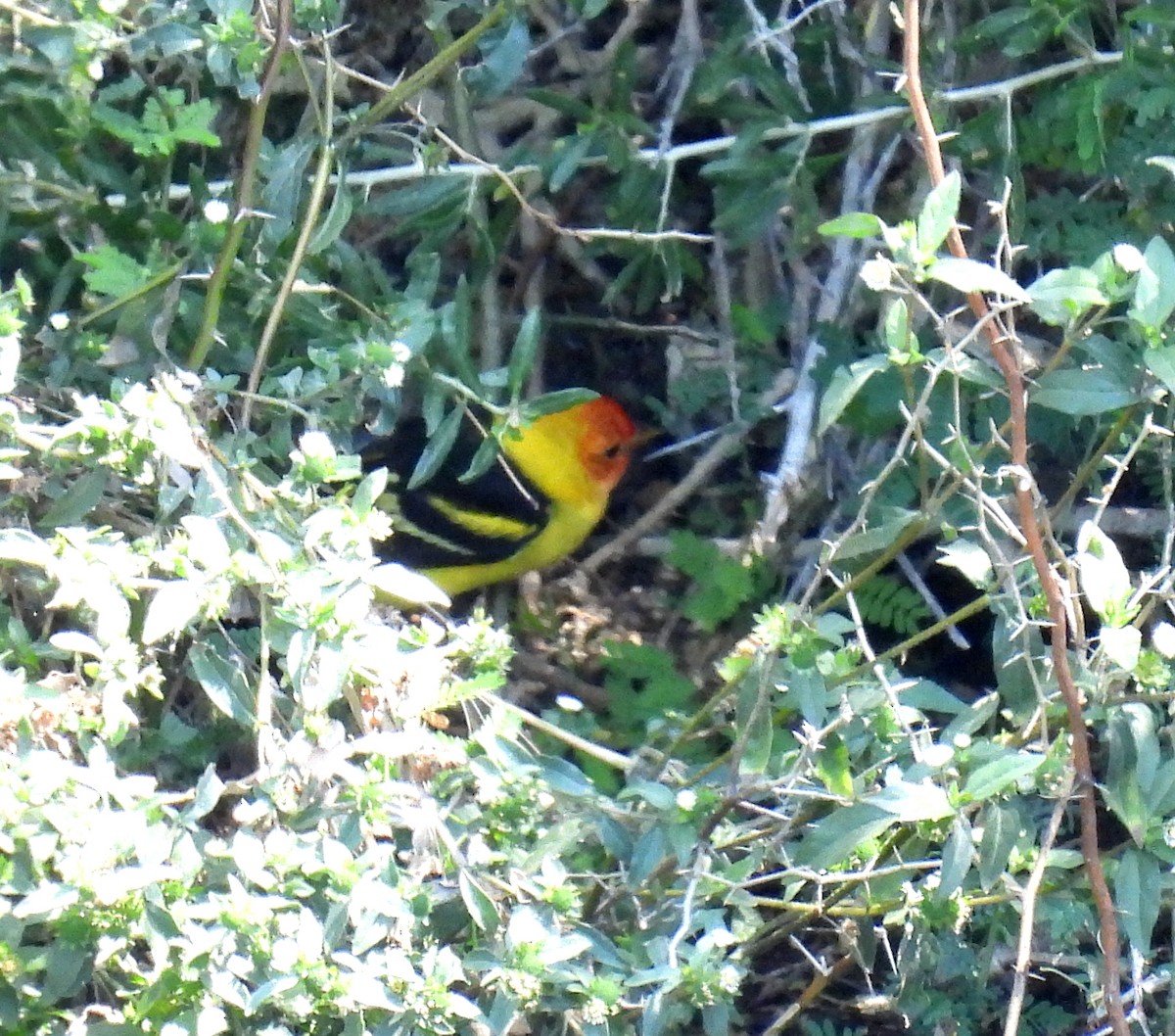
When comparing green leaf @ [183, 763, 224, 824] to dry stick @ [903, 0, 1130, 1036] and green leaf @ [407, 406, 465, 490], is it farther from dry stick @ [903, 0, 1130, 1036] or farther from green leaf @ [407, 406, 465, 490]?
dry stick @ [903, 0, 1130, 1036]

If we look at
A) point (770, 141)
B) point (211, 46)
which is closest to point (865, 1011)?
point (770, 141)

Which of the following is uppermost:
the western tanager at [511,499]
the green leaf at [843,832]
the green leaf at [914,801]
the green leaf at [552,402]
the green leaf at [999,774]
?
the green leaf at [552,402]

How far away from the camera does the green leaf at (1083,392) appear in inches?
59.9

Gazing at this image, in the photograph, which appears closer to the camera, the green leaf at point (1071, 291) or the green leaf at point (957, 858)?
the green leaf at point (1071, 291)

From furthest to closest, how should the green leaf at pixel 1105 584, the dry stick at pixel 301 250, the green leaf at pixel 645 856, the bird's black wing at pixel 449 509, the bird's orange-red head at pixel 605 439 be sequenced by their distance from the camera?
the bird's orange-red head at pixel 605 439, the bird's black wing at pixel 449 509, the dry stick at pixel 301 250, the green leaf at pixel 645 856, the green leaf at pixel 1105 584

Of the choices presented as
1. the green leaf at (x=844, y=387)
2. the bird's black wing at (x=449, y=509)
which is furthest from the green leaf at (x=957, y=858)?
the bird's black wing at (x=449, y=509)

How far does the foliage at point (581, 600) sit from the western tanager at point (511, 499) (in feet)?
0.45

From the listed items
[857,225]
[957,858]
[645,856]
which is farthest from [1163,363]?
[645,856]

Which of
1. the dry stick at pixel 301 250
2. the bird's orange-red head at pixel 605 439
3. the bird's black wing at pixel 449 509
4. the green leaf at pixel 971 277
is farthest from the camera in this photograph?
the bird's orange-red head at pixel 605 439

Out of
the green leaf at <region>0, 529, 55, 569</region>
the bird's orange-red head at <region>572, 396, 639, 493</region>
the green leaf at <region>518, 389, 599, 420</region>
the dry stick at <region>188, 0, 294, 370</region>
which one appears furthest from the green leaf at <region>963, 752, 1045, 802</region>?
the bird's orange-red head at <region>572, 396, 639, 493</region>

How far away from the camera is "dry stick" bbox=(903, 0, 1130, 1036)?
1478 mm

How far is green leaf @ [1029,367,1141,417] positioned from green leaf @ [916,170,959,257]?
0.26 m

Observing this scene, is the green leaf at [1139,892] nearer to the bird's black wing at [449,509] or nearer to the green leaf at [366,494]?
the green leaf at [366,494]

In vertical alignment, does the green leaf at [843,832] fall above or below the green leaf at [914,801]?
below
